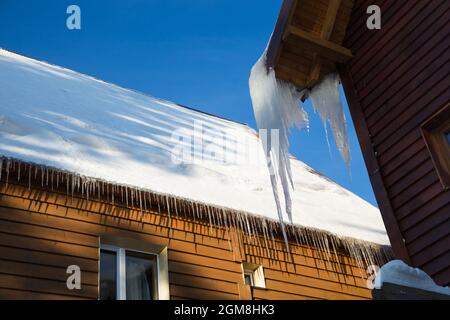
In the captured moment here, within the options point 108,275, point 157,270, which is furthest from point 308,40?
point 108,275

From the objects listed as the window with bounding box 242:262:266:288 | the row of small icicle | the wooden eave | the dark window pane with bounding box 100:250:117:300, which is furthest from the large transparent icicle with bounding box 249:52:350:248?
the dark window pane with bounding box 100:250:117:300

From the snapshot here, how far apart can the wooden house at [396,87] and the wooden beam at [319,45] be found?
0.04ft

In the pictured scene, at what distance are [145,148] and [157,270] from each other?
7.49 feet

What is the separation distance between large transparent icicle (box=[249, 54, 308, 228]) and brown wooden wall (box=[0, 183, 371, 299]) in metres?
0.94

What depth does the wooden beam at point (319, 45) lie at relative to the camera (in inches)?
283

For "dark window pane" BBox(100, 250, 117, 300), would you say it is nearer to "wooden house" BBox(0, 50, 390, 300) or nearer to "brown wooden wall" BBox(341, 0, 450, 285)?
"wooden house" BBox(0, 50, 390, 300)

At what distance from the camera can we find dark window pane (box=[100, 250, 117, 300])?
22.8 feet

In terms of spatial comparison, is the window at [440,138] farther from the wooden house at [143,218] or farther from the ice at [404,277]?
the wooden house at [143,218]

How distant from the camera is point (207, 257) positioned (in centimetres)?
780

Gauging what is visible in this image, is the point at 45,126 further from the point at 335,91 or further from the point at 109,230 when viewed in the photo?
the point at 335,91

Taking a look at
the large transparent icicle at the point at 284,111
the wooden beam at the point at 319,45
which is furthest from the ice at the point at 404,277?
the wooden beam at the point at 319,45

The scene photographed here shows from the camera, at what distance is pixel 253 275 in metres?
8.20

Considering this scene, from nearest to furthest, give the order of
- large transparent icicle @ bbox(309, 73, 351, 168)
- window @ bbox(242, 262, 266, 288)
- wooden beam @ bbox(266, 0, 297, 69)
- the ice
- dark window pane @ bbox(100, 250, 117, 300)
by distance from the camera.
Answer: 1. the ice
2. dark window pane @ bbox(100, 250, 117, 300)
3. wooden beam @ bbox(266, 0, 297, 69)
4. large transparent icicle @ bbox(309, 73, 351, 168)
5. window @ bbox(242, 262, 266, 288)

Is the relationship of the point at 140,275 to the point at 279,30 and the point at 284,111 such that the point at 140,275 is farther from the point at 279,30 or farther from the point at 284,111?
the point at 279,30
